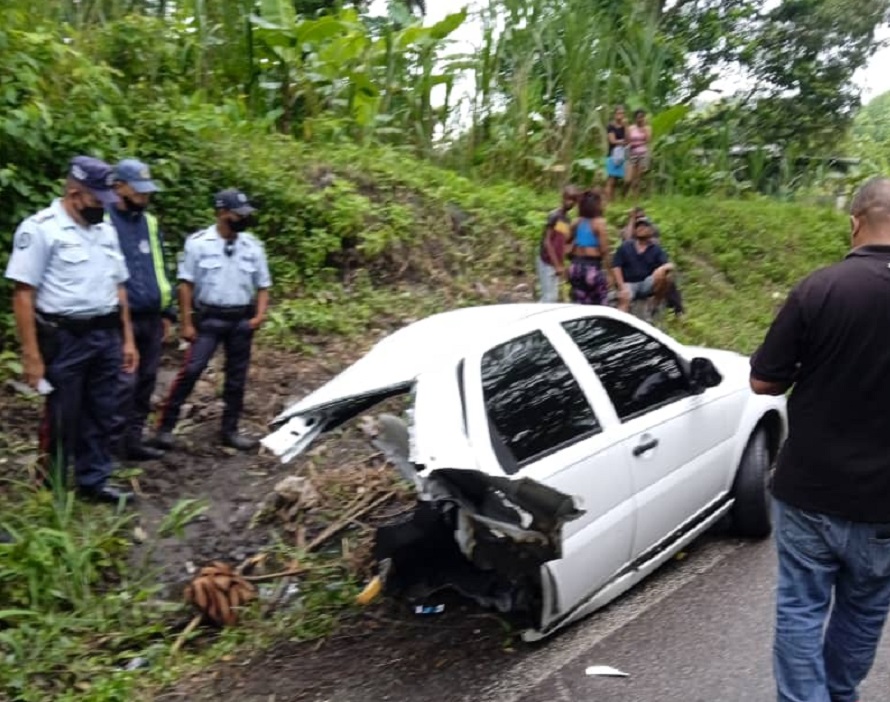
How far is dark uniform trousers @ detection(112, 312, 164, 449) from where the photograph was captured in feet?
21.2

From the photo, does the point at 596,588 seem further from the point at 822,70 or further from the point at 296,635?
the point at 822,70

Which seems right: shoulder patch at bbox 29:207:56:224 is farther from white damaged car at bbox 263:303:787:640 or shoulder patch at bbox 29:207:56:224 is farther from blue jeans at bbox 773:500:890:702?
blue jeans at bbox 773:500:890:702

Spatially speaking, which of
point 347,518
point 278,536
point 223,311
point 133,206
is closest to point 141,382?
point 223,311

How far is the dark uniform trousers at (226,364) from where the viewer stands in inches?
268

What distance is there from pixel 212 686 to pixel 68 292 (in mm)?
2327

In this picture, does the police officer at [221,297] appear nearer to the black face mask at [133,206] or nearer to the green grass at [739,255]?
the black face mask at [133,206]

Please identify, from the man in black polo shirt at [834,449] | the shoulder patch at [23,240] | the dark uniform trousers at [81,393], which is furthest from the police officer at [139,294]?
the man in black polo shirt at [834,449]

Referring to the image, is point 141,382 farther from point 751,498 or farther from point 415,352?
point 751,498

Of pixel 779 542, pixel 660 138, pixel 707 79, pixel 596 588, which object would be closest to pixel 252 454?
pixel 596 588

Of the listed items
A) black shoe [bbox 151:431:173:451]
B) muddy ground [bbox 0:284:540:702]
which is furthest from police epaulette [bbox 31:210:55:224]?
black shoe [bbox 151:431:173:451]

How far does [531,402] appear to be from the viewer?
4.54 m

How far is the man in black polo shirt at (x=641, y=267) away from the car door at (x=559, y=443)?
5.11 m

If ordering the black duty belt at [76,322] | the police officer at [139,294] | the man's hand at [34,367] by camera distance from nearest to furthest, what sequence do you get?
the man's hand at [34,367]
the black duty belt at [76,322]
the police officer at [139,294]

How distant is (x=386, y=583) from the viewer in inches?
190
